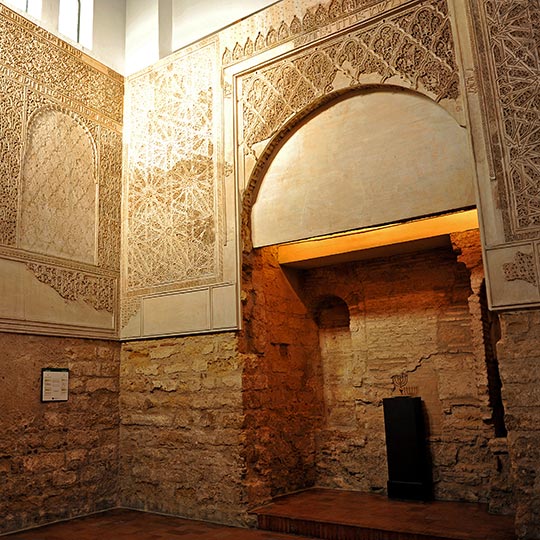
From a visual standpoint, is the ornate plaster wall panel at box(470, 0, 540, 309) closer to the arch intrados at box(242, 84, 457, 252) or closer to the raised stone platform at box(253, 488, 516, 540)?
the arch intrados at box(242, 84, 457, 252)

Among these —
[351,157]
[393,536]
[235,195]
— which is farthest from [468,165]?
[393,536]

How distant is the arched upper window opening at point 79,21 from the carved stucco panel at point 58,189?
1.20 meters

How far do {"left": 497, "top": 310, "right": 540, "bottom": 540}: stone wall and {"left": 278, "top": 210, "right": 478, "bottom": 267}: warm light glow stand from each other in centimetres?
176

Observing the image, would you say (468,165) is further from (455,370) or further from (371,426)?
(371,426)

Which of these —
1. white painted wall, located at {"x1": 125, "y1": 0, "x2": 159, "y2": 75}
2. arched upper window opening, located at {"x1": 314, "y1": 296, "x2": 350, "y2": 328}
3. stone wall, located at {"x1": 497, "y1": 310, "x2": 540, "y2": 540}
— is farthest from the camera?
arched upper window opening, located at {"x1": 314, "y1": 296, "x2": 350, "y2": 328}

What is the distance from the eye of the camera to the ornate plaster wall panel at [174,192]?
5.97 metres

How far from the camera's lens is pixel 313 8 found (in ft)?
18.6

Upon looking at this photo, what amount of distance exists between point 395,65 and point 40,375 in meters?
4.41

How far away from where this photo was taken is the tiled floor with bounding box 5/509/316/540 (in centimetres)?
486

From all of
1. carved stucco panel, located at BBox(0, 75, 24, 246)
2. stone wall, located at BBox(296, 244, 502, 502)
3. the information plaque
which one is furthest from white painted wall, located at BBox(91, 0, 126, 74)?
the information plaque

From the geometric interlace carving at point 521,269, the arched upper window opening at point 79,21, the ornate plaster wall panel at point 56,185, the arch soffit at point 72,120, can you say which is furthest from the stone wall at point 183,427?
the arched upper window opening at point 79,21

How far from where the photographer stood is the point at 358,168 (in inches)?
206

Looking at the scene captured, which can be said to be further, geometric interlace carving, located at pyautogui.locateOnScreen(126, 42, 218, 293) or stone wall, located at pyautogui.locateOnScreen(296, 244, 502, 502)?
geometric interlace carving, located at pyautogui.locateOnScreen(126, 42, 218, 293)

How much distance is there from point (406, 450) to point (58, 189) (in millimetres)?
4503
